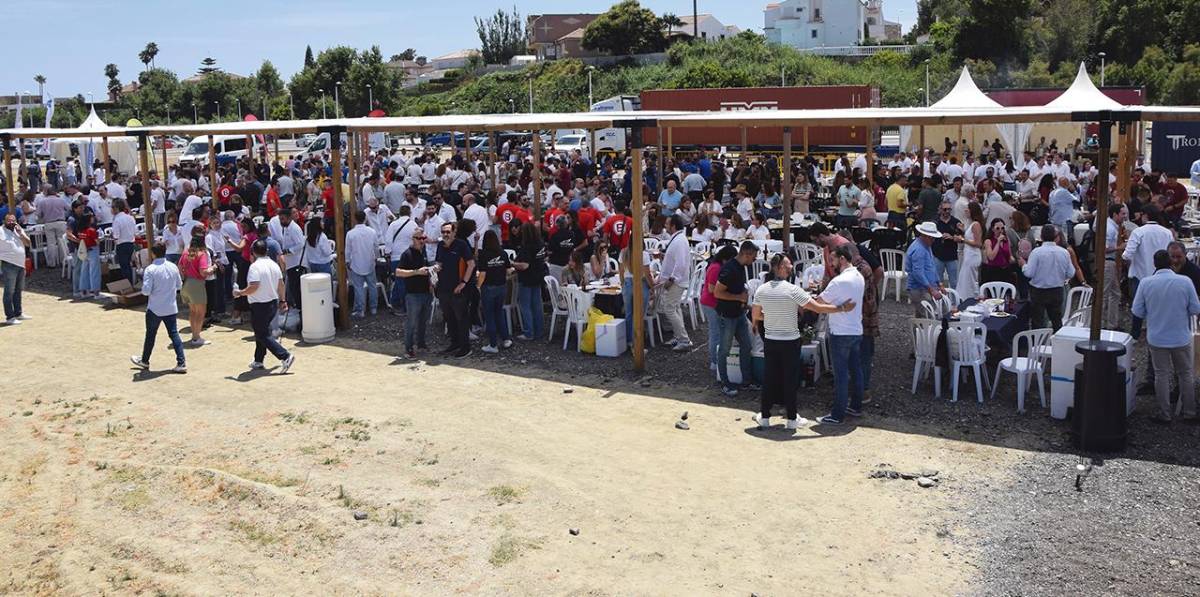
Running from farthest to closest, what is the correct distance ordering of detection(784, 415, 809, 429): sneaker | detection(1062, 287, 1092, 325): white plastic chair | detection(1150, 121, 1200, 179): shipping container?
1. detection(1150, 121, 1200, 179): shipping container
2. detection(1062, 287, 1092, 325): white plastic chair
3. detection(784, 415, 809, 429): sneaker

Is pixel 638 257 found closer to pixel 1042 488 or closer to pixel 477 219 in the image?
pixel 477 219

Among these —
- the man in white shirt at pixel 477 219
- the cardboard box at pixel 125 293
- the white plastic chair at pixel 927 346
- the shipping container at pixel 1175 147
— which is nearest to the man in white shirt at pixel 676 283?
the white plastic chair at pixel 927 346

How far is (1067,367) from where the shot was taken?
27.9 feet

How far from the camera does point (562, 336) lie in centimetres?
1235

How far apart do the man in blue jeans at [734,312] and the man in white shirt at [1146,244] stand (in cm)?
390

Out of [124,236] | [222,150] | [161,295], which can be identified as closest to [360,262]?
[161,295]

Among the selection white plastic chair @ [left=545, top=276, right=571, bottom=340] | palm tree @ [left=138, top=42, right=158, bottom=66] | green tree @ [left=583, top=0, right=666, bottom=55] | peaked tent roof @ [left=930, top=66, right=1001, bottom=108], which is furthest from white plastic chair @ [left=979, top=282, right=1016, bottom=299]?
palm tree @ [left=138, top=42, right=158, bottom=66]

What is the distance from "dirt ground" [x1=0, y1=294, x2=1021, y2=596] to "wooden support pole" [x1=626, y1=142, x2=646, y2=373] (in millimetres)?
477

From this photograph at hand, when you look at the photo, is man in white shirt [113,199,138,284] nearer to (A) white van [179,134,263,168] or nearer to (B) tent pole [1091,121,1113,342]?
(B) tent pole [1091,121,1113,342]

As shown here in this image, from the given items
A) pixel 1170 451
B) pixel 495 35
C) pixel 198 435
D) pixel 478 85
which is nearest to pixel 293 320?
pixel 198 435

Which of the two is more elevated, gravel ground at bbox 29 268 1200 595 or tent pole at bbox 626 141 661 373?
tent pole at bbox 626 141 661 373

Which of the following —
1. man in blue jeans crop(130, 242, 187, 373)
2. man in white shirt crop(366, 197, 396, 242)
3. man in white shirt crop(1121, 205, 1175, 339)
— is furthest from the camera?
man in white shirt crop(366, 197, 396, 242)

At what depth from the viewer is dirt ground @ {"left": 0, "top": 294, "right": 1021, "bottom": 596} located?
6219 mm

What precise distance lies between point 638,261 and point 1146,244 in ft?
16.5
